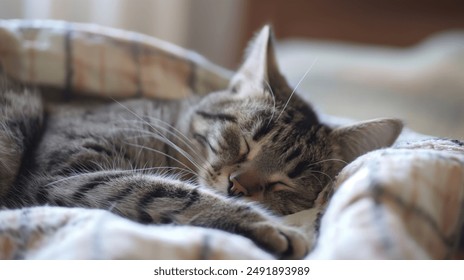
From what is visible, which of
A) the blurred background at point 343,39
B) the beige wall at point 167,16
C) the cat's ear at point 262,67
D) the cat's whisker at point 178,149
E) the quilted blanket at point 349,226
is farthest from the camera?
the beige wall at point 167,16

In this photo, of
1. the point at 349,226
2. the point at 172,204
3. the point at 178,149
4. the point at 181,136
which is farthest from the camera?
the point at 181,136

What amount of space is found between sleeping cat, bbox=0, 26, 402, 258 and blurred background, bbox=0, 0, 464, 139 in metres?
0.33

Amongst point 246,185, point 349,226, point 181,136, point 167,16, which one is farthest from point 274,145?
point 167,16

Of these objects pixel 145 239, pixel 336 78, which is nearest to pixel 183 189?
pixel 145 239

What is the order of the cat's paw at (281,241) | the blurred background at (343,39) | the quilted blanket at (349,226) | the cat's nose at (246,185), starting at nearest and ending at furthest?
the quilted blanket at (349,226), the cat's paw at (281,241), the cat's nose at (246,185), the blurred background at (343,39)

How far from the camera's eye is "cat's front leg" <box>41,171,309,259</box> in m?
0.84

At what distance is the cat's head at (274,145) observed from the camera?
3.50 ft

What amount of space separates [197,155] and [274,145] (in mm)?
192

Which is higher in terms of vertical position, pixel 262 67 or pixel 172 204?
pixel 262 67

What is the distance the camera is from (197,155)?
1173 mm

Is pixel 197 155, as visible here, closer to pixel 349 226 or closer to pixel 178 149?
pixel 178 149

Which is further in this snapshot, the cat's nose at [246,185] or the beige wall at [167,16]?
the beige wall at [167,16]

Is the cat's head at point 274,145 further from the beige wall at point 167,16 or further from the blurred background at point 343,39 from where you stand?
the beige wall at point 167,16

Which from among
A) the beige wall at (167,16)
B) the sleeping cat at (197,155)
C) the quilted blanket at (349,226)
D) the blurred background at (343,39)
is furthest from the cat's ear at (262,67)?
the beige wall at (167,16)
